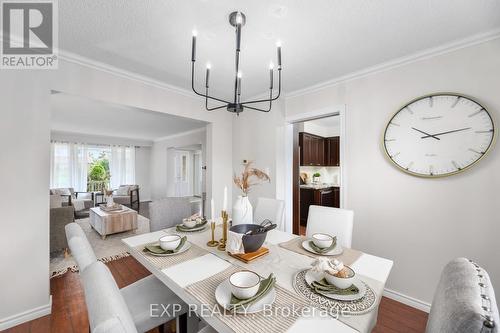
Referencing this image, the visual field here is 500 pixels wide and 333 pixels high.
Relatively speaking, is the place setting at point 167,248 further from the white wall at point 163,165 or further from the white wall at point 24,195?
the white wall at point 163,165

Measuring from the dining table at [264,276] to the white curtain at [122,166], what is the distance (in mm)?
6930

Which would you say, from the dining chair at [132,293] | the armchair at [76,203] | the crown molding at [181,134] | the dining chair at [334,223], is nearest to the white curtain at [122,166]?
the crown molding at [181,134]

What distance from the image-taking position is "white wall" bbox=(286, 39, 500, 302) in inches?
66.1

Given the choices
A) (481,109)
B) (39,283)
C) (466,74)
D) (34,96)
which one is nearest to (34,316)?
(39,283)

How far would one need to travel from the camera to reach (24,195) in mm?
1772

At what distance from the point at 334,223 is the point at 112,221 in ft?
12.8

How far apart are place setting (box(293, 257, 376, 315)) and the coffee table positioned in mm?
3938

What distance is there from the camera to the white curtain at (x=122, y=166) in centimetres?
734

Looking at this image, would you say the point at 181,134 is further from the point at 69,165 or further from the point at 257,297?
the point at 257,297

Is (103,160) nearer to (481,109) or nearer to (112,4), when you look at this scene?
(112,4)

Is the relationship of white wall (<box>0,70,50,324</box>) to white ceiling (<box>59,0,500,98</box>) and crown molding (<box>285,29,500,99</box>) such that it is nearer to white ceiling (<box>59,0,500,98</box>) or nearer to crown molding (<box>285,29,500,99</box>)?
white ceiling (<box>59,0,500,98</box>)

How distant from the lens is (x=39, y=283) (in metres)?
1.84

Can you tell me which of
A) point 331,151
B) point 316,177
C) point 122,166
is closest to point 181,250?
point 316,177

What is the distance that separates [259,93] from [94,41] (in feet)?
6.35
